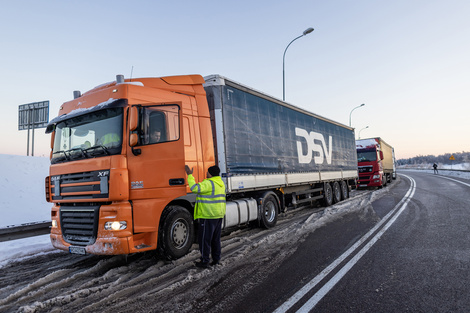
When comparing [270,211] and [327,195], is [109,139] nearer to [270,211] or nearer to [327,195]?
[270,211]

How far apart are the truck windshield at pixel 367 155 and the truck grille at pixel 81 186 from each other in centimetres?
1882

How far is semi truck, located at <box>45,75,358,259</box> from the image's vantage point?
4.66 m

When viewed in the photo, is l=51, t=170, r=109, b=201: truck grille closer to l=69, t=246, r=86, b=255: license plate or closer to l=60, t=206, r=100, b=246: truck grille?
l=60, t=206, r=100, b=246: truck grille

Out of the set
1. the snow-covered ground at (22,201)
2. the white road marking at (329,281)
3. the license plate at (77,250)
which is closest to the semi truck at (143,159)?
the license plate at (77,250)

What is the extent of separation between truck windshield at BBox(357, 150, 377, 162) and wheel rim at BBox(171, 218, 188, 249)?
17.6 metres

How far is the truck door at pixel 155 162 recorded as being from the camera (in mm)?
4789

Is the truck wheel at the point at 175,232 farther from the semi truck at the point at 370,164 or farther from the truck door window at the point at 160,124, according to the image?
the semi truck at the point at 370,164

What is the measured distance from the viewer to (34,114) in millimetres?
28906

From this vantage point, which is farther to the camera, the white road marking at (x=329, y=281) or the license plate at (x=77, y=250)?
the license plate at (x=77, y=250)

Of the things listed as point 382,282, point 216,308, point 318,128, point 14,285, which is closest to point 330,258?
point 382,282

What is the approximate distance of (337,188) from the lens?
13.0 meters

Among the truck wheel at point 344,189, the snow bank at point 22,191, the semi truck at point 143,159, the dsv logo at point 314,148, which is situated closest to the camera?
the semi truck at point 143,159

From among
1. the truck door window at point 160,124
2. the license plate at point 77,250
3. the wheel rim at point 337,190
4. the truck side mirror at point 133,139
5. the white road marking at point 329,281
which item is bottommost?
the white road marking at point 329,281

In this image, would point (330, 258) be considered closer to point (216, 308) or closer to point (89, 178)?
point (216, 308)
